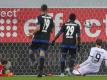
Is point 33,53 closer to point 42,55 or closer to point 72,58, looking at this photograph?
point 72,58

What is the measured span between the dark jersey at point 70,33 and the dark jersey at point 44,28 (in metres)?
0.49

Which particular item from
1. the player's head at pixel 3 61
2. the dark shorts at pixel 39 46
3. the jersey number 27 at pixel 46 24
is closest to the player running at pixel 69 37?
the dark shorts at pixel 39 46

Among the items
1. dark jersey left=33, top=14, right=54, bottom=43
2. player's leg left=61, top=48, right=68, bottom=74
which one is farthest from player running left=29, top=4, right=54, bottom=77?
player's leg left=61, top=48, right=68, bottom=74

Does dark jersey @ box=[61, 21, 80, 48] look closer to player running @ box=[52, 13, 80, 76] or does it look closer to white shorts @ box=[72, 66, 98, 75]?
player running @ box=[52, 13, 80, 76]

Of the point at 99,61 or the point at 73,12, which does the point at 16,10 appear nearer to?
the point at 73,12

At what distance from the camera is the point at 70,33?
14.9 m

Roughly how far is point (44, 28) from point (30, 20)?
80.8 inches

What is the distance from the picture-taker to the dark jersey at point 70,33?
1484cm

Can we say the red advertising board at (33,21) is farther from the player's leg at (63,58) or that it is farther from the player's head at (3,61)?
the player's leg at (63,58)

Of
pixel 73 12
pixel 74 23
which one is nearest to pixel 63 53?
pixel 74 23

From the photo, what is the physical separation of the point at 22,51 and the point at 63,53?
1.61m

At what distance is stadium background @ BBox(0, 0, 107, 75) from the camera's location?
640 inches

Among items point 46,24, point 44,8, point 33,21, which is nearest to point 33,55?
point 46,24

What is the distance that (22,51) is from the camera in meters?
16.2
